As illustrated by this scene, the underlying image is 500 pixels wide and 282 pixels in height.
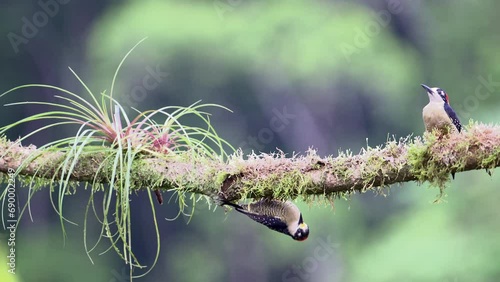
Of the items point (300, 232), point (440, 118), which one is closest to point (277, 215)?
point (300, 232)

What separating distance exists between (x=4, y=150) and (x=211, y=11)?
5858mm

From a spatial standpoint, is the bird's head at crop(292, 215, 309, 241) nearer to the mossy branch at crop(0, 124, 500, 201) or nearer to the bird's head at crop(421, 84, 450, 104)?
the mossy branch at crop(0, 124, 500, 201)

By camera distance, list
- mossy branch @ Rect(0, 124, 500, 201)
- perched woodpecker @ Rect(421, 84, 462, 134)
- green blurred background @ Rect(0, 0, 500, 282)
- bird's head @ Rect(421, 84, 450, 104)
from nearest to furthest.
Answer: mossy branch @ Rect(0, 124, 500, 201) < perched woodpecker @ Rect(421, 84, 462, 134) < bird's head @ Rect(421, 84, 450, 104) < green blurred background @ Rect(0, 0, 500, 282)

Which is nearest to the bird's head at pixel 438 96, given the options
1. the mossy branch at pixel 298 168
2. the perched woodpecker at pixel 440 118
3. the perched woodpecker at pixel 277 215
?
the perched woodpecker at pixel 440 118

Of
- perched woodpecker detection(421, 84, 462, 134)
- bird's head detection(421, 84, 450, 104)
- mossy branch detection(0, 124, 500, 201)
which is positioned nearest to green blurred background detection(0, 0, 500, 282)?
bird's head detection(421, 84, 450, 104)

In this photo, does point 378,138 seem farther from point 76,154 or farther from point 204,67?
point 76,154

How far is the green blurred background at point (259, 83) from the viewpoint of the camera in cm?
728

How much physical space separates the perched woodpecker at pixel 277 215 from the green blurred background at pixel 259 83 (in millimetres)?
4863

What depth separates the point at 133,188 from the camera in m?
1.88

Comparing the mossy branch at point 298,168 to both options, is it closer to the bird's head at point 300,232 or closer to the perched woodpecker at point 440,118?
the perched woodpecker at point 440,118

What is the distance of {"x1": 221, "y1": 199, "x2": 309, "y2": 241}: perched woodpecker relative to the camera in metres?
1.92

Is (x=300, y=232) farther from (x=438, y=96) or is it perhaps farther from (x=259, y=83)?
(x=259, y=83)

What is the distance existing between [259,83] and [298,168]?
5893 mm

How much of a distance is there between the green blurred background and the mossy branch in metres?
5.20
